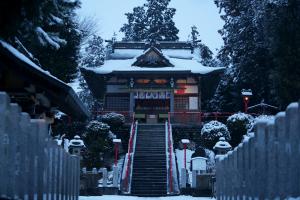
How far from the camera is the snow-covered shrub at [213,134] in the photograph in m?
26.8

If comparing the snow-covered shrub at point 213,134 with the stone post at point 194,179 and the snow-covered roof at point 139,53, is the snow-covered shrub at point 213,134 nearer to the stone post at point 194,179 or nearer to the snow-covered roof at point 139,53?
the stone post at point 194,179

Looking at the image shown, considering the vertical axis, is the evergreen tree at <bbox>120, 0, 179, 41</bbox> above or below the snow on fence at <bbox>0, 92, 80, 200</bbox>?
above

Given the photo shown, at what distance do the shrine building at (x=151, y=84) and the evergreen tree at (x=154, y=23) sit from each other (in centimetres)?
2026

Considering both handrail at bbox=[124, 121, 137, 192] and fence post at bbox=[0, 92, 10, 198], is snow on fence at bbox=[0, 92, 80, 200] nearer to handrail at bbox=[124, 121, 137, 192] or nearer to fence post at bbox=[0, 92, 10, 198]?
fence post at bbox=[0, 92, 10, 198]

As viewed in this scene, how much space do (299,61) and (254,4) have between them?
7976 mm

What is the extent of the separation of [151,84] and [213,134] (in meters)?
9.21

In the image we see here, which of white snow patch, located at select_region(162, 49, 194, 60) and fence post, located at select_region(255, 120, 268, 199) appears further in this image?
white snow patch, located at select_region(162, 49, 194, 60)

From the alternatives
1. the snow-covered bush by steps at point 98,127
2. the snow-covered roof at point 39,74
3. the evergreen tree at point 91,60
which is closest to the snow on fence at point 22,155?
the snow-covered roof at point 39,74

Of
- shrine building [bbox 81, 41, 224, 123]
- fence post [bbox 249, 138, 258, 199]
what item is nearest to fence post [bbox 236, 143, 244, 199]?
fence post [bbox 249, 138, 258, 199]

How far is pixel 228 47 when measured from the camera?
39812mm

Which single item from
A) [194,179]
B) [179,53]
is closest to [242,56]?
[179,53]

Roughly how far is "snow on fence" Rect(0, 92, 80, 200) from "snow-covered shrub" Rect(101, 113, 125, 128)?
944 inches

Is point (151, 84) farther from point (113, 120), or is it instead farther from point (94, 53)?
point (94, 53)

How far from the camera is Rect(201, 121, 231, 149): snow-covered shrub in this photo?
26844 mm
